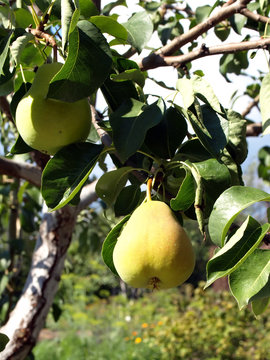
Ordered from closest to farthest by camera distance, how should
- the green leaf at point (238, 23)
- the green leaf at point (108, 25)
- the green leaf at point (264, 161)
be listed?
the green leaf at point (108, 25), the green leaf at point (238, 23), the green leaf at point (264, 161)

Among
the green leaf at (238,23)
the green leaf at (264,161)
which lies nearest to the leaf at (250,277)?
the green leaf at (238,23)

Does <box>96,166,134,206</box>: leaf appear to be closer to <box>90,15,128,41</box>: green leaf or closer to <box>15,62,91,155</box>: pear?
<box>15,62,91,155</box>: pear

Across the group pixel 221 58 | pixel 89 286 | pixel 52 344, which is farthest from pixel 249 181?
pixel 221 58

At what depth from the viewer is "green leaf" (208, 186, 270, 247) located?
1.90 feet

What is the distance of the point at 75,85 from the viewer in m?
0.62

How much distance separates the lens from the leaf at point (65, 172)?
2.18 feet

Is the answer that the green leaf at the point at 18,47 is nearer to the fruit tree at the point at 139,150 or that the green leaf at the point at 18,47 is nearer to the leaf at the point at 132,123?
the fruit tree at the point at 139,150

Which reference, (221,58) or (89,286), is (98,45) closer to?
(221,58)

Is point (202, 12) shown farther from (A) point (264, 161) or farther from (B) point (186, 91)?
(A) point (264, 161)

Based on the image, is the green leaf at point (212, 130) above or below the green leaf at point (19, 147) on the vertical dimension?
above

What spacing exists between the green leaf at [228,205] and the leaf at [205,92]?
0.14 m

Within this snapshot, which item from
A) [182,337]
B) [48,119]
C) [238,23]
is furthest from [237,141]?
[182,337]

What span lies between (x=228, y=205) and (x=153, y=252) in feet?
0.35

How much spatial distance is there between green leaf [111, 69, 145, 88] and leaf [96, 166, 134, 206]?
5.1 inches
